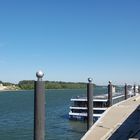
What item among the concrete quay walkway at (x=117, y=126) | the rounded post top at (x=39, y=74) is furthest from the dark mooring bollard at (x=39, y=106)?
the concrete quay walkway at (x=117, y=126)

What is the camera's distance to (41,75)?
9.20 m

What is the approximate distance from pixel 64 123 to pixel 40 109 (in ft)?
128

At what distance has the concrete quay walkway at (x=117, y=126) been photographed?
522 inches

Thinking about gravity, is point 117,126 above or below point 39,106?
below

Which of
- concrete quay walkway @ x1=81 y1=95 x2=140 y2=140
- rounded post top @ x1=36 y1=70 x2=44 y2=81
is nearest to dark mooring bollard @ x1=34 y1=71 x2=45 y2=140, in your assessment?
rounded post top @ x1=36 y1=70 x2=44 y2=81

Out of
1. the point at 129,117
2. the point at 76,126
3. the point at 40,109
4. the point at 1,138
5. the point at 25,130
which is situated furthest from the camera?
the point at 76,126

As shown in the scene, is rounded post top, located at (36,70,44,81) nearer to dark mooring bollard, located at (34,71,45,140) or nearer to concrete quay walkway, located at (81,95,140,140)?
Result: dark mooring bollard, located at (34,71,45,140)

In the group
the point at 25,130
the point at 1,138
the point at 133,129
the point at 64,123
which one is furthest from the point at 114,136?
the point at 64,123

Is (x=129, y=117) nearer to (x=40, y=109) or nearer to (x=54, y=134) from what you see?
(x=40, y=109)

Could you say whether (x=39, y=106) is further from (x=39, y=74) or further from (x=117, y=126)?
(x=117, y=126)

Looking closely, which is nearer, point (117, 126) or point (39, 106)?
point (39, 106)

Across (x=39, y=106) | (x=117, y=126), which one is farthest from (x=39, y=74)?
(x=117, y=126)

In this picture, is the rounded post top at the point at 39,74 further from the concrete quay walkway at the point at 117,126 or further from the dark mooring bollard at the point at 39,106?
the concrete quay walkway at the point at 117,126

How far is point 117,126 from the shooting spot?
49.3 feet
